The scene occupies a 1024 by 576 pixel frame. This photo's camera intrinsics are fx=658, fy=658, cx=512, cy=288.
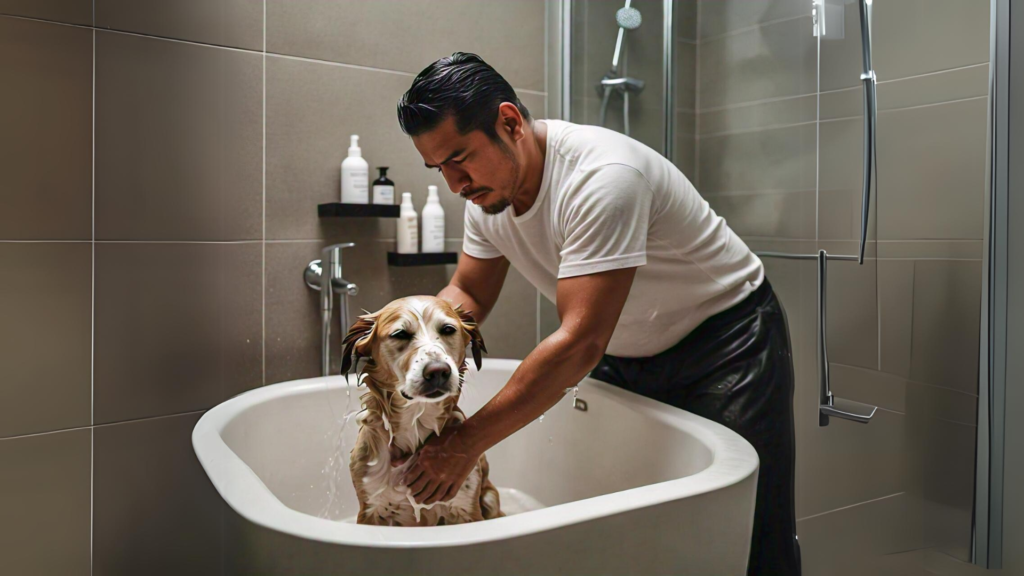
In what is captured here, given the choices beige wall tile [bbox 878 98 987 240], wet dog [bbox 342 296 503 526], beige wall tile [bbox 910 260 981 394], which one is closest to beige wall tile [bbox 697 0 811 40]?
beige wall tile [bbox 878 98 987 240]

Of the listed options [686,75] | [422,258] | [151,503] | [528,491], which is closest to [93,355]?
[151,503]

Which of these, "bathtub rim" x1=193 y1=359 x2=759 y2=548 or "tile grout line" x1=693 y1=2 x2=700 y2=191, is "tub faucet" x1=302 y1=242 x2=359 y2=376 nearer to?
"bathtub rim" x1=193 y1=359 x2=759 y2=548

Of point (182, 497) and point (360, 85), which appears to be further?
point (360, 85)

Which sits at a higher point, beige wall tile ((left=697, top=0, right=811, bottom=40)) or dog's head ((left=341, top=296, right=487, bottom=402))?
beige wall tile ((left=697, top=0, right=811, bottom=40))

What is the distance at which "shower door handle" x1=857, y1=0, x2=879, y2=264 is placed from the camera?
1.17 metres

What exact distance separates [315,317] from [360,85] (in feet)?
1.66

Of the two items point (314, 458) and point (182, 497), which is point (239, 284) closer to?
point (182, 497)

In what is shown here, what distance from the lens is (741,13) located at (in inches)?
59.5

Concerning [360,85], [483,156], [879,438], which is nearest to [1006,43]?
[879,438]

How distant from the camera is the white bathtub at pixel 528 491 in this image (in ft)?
2.13

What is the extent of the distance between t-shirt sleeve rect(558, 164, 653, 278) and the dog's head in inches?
8.7

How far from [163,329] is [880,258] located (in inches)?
46.2

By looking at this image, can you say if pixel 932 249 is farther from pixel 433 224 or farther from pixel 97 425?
pixel 97 425

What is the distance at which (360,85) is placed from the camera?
128 cm
